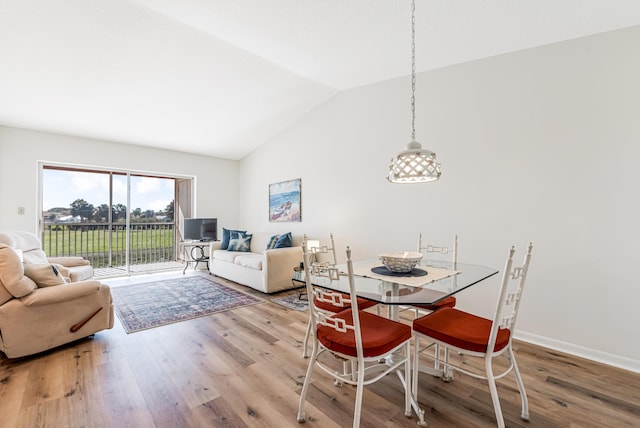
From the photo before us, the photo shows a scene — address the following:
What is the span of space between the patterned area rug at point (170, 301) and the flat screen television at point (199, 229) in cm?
106

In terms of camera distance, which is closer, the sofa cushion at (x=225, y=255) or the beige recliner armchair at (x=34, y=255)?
the beige recliner armchair at (x=34, y=255)

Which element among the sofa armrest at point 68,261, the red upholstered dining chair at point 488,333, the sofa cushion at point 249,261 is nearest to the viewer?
the red upholstered dining chair at point 488,333

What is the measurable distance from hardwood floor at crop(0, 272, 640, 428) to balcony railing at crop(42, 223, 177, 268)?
152 inches

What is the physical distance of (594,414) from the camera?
1.63 metres

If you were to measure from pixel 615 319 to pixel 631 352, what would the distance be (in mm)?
244

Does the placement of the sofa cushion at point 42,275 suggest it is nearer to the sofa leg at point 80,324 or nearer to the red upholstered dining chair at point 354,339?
the sofa leg at point 80,324

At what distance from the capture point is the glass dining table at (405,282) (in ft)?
4.99

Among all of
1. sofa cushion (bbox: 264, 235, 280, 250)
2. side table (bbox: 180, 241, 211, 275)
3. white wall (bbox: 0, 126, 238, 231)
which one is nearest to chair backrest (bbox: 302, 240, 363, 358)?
sofa cushion (bbox: 264, 235, 280, 250)

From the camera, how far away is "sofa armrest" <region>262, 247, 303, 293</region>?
13.2 ft

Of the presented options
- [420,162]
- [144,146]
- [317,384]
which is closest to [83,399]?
[317,384]

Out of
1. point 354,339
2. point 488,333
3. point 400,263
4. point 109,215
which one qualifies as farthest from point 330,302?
point 109,215

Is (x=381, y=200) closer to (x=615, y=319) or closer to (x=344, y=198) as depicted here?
(x=344, y=198)

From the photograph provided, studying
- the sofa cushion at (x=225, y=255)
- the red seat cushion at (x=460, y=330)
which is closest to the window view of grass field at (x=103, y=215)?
the sofa cushion at (x=225, y=255)

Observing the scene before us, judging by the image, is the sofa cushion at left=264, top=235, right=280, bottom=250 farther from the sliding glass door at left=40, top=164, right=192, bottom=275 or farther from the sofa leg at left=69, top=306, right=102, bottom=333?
the sliding glass door at left=40, top=164, right=192, bottom=275
